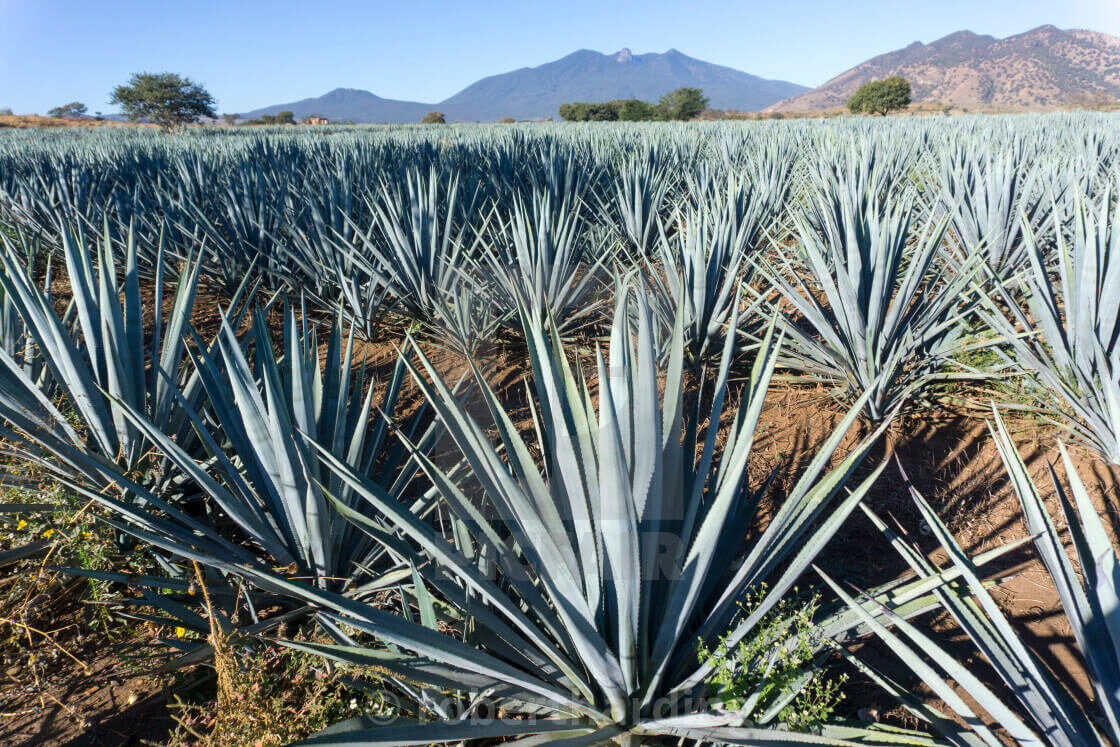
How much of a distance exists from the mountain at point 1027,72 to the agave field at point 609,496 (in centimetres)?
10335

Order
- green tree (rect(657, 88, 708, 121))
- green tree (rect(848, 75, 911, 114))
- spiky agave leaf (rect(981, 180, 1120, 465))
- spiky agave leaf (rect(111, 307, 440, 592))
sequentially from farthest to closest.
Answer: green tree (rect(657, 88, 708, 121)), green tree (rect(848, 75, 911, 114)), spiky agave leaf (rect(981, 180, 1120, 465)), spiky agave leaf (rect(111, 307, 440, 592))

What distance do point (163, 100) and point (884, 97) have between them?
4987cm

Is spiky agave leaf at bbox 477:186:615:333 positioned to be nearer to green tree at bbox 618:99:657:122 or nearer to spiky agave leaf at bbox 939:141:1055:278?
spiky agave leaf at bbox 939:141:1055:278

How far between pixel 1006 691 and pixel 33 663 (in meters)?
2.47

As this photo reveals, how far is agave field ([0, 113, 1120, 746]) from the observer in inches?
37.5

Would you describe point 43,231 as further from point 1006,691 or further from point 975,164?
point 975,164

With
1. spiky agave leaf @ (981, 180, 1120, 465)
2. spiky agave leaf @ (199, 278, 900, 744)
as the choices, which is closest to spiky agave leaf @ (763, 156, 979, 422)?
spiky agave leaf @ (981, 180, 1120, 465)

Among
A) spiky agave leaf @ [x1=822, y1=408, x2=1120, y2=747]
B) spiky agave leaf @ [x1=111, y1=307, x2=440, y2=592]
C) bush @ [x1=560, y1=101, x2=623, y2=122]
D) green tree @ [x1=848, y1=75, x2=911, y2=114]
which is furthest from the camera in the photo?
bush @ [x1=560, y1=101, x2=623, y2=122]

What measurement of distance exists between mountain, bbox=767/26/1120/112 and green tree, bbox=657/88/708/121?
5541 cm

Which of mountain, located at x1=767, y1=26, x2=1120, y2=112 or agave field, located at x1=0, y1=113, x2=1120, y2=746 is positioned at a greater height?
mountain, located at x1=767, y1=26, x2=1120, y2=112

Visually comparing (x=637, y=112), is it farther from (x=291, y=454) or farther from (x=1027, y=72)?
(x=1027, y=72)

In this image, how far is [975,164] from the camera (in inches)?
167

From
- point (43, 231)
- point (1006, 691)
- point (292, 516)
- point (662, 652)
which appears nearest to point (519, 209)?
point (292, 516)

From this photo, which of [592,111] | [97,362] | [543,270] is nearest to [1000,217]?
[543,270]
